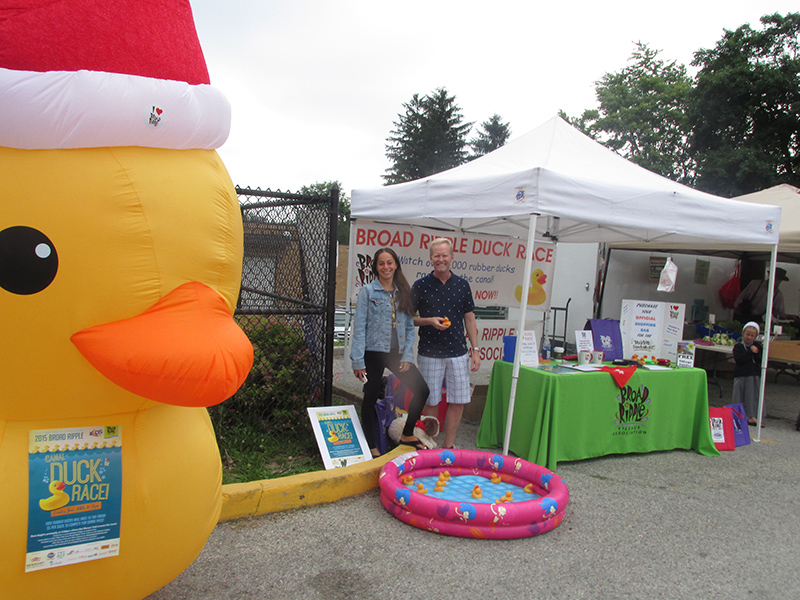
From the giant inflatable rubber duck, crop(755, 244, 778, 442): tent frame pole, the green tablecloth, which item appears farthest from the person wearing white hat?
the giant inflatable rubber duck

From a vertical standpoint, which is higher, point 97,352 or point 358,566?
point 97,352

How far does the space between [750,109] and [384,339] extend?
20.9m

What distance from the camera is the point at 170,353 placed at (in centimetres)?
163

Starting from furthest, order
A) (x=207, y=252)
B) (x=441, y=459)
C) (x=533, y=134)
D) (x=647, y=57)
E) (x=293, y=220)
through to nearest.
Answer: (x=647, y=57) → (x=533, y=134) → (x=293, y=220) → (x=441, y=459) → (x=207, y=252)

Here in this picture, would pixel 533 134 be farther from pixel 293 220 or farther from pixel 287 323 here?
pixel 287 323

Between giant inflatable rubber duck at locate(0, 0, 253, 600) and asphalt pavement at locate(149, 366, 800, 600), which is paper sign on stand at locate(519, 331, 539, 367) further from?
giant inflatable rubber duck at locate(0, 0, 253, 600)

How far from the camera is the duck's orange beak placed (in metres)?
1.63

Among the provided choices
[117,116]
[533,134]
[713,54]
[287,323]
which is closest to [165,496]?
[117,116]

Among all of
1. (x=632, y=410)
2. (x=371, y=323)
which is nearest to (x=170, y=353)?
(x=371, y=323)

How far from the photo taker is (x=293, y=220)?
4809 millimetres

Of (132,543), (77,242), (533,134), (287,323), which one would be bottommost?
(132,543)

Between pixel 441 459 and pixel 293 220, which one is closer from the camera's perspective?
pixel 441 459

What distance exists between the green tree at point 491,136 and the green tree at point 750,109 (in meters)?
33.5

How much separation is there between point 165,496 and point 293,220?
10.5 feet
